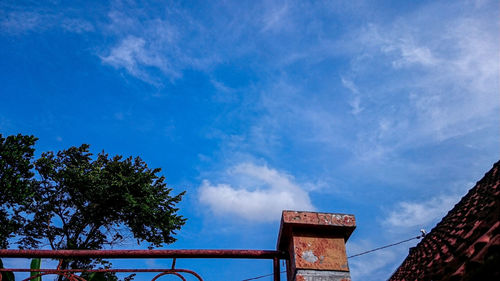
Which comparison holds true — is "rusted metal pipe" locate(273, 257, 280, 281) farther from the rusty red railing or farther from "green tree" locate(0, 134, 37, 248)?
"green tree" locate(0, 134, 37, 248)

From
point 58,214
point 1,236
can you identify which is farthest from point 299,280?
point 58,214

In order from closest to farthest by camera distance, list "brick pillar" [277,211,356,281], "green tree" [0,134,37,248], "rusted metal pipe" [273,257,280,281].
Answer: "brick pillar" [277,211,356,281] → "rusted metal pipe" [273,257,280,281] → "green tree" [0,134,37,248]

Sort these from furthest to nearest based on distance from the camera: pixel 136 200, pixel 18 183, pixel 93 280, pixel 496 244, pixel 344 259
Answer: pixel 136 200
pixel 18 183
pixel 93 280
pixel 344 259
pixel 496 244

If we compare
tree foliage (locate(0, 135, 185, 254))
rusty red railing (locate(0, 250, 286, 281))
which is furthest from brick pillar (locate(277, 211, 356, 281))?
tree foliage (locate(0, 135, 185, 254))

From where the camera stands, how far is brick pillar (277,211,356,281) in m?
1.91

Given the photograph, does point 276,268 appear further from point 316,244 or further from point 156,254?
point 156,254

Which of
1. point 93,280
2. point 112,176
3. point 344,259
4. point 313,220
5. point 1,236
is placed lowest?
point 344,259

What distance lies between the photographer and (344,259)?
2.00 m

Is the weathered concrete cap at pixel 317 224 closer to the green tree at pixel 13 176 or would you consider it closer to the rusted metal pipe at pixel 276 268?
the rusted metal pipe at pixel 276 268

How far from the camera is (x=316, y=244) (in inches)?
80.1

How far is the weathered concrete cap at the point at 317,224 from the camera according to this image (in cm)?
206

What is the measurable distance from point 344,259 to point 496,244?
0.90m

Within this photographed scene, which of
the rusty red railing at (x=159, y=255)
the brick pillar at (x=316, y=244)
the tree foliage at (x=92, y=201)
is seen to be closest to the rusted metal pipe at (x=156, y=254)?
the rusty red railing at (x=159, y=255)

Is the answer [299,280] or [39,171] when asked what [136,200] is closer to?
[39,171]
